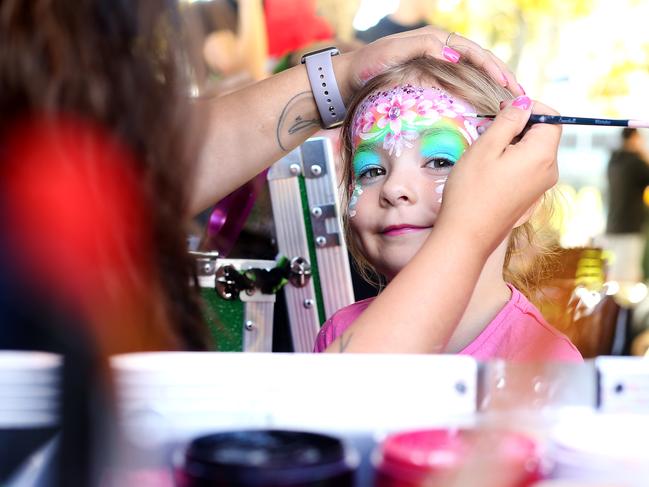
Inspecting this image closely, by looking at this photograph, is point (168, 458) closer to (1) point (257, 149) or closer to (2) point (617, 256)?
(1) point (257, 149)

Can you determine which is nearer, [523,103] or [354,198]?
[523,103]

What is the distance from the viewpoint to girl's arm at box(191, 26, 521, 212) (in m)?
1.29

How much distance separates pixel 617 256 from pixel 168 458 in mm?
3557

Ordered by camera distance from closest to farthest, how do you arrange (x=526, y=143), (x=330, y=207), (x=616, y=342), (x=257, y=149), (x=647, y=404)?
(x=647, y=404) → (x=526, y=143) → (x=257, y=149) → (x=330, y=207) → (x=616, y=342)

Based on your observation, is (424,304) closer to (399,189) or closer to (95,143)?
(95,143)

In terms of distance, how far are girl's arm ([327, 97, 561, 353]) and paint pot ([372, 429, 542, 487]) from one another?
23 cm

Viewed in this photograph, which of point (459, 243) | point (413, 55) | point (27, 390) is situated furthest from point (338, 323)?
point (27, 390)

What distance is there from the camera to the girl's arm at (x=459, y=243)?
722mm

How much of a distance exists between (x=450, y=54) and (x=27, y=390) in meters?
0.97

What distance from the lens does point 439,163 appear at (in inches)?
49.9

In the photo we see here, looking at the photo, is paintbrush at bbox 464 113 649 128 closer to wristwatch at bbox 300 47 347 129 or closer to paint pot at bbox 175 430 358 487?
wristwatch at bbox 300 47 347 129

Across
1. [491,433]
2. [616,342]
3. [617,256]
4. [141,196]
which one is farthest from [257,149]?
[617,256]

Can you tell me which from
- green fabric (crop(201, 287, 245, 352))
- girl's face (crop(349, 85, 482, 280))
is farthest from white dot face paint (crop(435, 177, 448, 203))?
green fabric (crop(201, 287, 245, 352))

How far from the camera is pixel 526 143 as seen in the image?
2.98 ft
